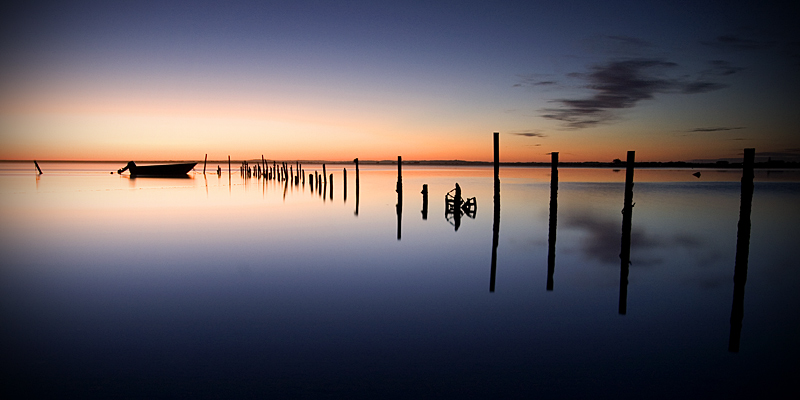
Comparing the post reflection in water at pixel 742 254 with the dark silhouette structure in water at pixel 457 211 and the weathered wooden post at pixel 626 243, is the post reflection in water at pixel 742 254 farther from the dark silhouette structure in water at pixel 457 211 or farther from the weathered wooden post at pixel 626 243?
the dark silhouette structure in water at pixel 457 211

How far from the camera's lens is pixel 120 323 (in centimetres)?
620

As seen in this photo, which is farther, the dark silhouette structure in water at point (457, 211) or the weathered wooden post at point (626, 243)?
the dark silhouette structure in water at point (457, 211)

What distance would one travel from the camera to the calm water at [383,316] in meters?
4.75

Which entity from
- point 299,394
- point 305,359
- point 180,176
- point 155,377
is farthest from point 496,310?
point 180,176

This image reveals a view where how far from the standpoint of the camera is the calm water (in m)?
4.75

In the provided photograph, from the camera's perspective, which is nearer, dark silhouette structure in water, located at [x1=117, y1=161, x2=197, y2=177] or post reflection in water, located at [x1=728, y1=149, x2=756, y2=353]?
post reflection in water, located at [x1=728, y1=149, x2=756, y2=353]

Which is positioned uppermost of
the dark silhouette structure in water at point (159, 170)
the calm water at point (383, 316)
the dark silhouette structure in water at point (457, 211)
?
the dark silhouette structure in water at point (159, 170)

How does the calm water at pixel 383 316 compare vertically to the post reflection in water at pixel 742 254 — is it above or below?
below

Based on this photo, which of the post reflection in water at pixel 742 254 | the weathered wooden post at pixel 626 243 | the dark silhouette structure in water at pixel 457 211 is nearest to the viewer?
the post reflection in water at pixel 742 254

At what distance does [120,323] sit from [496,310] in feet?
17.6

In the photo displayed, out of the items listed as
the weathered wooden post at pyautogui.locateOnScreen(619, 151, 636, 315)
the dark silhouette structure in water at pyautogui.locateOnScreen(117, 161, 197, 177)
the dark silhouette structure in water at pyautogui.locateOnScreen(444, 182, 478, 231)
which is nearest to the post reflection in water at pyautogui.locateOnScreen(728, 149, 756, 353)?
the weathered wooden post at pyautogui.locateOnScreen(619, 151, 636, 315)

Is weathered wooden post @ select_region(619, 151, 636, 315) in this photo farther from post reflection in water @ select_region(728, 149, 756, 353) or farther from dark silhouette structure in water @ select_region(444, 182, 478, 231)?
dark silhouette structure in water @ select_region(444, 182, 478, 231)

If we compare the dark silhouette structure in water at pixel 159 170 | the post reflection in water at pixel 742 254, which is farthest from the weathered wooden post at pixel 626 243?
the dark silhouette structure in water at pixel 159 170

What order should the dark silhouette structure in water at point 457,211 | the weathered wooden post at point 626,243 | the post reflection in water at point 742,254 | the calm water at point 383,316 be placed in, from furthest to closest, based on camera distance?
the dark silhouette structure in water at point 457,211
the weathered wooden post at point 626,243
the post reflection in water at point 742,254
the calm water at point 383,316
